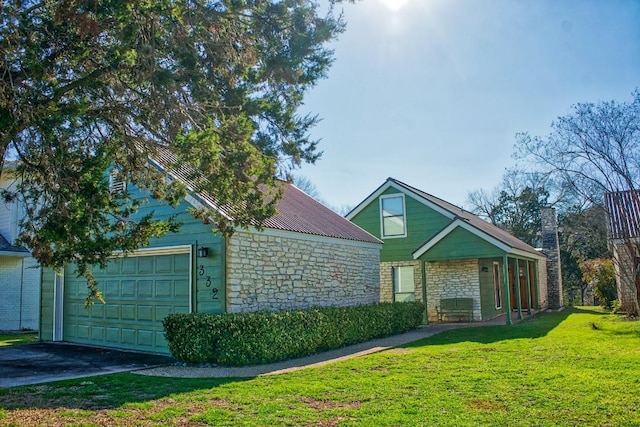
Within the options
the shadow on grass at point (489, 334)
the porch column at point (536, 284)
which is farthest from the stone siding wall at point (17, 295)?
the porch column at point (536, 284)

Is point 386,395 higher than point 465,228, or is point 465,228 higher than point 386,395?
point 465,228

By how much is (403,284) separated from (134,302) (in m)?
11.7

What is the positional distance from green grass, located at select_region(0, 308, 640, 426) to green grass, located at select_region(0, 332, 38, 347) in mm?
8529

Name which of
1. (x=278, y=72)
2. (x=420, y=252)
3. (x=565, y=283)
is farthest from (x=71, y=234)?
(x=565, y=283)

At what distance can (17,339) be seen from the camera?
55.8 ft

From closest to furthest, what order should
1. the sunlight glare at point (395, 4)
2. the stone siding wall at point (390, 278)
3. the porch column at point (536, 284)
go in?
the sunlight glare at point (395, 4) → the stone siding wall at point (390, 278) → the porch column at point (536, 284)

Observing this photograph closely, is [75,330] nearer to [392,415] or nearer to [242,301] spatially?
[242,301]

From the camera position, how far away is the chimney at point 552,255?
93.6ft

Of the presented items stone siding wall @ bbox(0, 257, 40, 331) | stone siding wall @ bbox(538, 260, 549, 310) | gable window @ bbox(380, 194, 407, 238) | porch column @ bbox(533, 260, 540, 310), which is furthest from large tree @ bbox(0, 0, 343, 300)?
stone siding wall @ bbox(538, 260, 549, 310)

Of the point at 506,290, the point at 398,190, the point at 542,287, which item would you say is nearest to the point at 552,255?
the point at 542,287

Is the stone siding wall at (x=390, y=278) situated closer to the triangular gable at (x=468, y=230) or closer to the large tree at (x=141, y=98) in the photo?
the triangular gable at (x=468, y=230)

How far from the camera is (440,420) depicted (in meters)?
6.02

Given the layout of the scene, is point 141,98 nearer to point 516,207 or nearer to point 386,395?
point 386,395

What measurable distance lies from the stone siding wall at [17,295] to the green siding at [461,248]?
1568 cm
